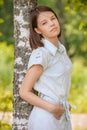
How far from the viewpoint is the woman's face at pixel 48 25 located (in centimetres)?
379

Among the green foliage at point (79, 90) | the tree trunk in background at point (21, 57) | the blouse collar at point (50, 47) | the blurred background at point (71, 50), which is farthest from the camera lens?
the green foliage at point (79, 90)

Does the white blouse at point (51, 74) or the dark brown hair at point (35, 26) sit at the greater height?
the dark brown hair at point (35, 26)

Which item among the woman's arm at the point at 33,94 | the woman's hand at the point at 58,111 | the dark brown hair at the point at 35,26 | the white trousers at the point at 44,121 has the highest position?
the dark brown hair at the point at 35,26

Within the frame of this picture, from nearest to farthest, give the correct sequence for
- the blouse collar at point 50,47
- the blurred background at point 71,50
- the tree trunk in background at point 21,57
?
the blouse collar at point 50,47 < the tree trunk in background at point 21,57 < the blurred background at point 71,50

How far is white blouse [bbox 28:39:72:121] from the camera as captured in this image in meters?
3.72

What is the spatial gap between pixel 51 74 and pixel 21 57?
1.66 ft

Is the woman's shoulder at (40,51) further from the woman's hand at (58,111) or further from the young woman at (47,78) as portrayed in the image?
the woman's hand at (58,111)

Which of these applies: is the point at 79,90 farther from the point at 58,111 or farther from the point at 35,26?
the point at 58,111

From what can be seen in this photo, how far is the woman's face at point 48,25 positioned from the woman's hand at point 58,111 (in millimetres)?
470

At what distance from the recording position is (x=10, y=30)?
17.5 metres

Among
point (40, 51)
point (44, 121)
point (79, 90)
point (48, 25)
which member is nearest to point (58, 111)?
point (44, 121)

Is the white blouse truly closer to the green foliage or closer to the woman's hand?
the woman's hand

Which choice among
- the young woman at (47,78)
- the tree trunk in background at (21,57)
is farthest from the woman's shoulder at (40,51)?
the tree trunk in background at (21,57)

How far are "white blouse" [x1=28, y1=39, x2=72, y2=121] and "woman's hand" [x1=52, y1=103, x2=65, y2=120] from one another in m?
0.07
